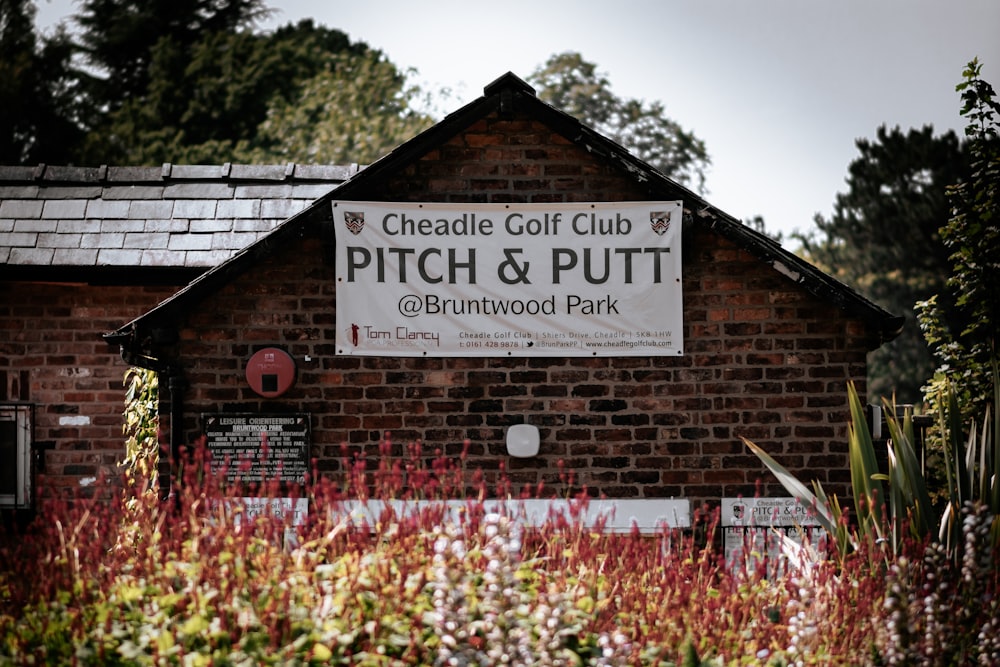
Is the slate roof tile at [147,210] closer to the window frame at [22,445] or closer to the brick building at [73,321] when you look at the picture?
the brick building at [73,321]

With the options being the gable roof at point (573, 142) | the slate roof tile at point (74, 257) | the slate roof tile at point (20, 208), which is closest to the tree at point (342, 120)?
the slate roof tile at point (20, 208)

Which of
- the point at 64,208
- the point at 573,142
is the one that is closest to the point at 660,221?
the point at 573,142

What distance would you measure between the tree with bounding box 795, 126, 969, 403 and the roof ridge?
28.1m

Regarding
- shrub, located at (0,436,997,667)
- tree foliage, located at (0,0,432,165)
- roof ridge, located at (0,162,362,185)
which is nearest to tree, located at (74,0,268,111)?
tree foliage, located at (0,0,432,165)

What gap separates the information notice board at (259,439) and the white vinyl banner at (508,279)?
0.64m

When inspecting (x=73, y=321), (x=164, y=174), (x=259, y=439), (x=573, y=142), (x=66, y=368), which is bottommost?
(x=259, y=439)

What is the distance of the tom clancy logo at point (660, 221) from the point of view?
23.8 ft

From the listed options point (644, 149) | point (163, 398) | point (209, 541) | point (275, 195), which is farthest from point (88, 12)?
point (209, 541)

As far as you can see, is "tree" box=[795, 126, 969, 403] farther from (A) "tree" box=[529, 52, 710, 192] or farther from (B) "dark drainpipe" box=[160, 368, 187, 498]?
(B) "dark drainpipe" box=[160, 368, 187, 498]

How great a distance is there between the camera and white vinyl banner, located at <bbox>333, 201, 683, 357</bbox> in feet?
23.8

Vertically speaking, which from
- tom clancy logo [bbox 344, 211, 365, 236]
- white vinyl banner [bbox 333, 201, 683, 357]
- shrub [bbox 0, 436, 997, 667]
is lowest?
shrub [bbox 0, 436, 997, 667]

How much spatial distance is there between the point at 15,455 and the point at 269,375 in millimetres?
3114

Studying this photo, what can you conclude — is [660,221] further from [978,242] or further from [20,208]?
[20,208]

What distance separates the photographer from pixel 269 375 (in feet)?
23.4
